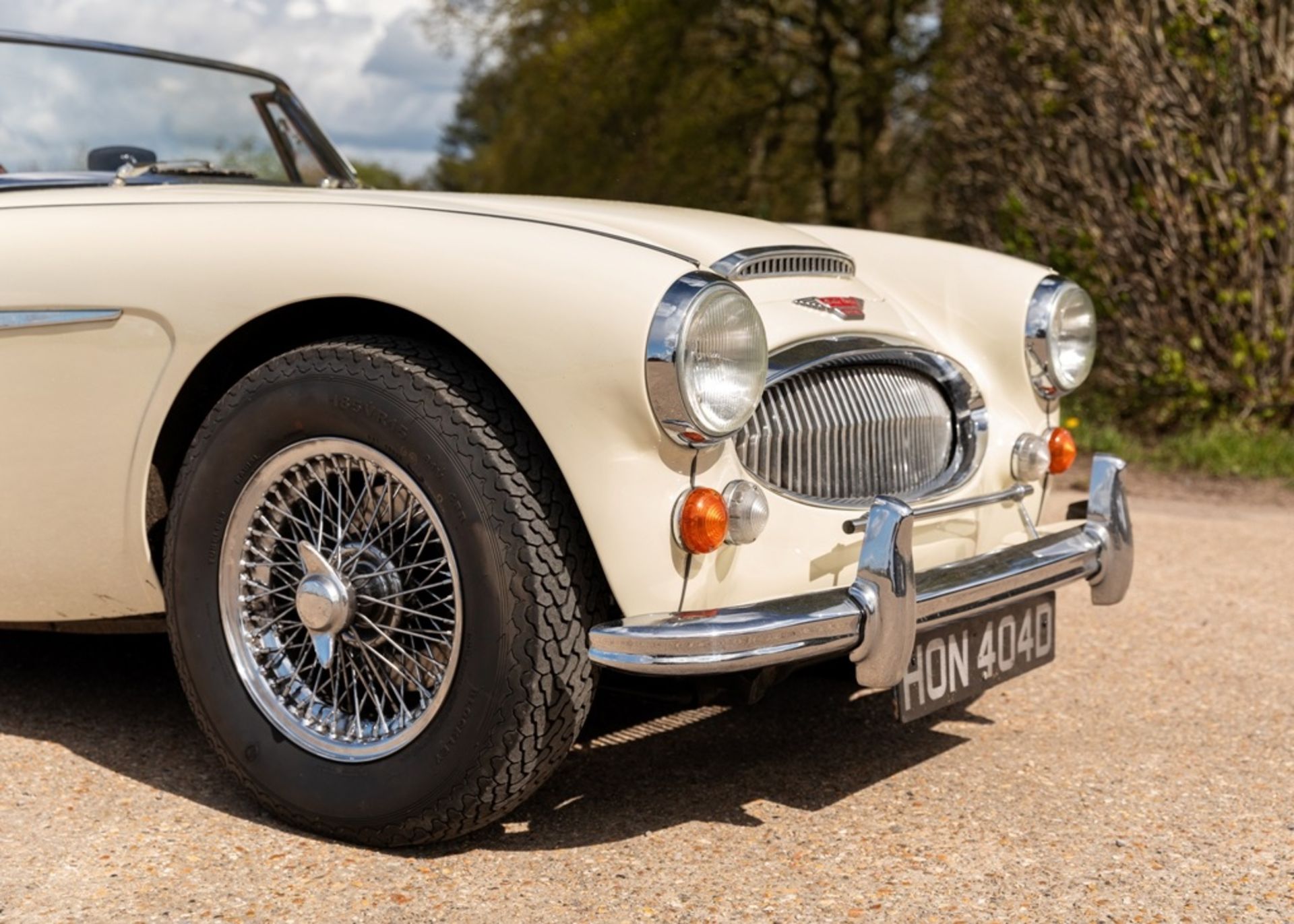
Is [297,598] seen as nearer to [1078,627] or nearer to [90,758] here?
[90,758]

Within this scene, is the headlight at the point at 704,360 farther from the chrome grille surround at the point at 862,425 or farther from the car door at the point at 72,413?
the car door at the point at 72,413

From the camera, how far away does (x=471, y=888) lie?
2387 millimetres

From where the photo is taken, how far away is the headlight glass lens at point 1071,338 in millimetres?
3336

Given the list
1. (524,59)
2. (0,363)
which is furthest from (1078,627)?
(524,59)

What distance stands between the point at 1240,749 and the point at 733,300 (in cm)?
171

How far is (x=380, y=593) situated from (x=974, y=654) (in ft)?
3.89

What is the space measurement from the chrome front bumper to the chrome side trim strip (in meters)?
1.19

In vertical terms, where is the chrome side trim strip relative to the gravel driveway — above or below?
above

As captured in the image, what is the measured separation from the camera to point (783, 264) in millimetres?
2908

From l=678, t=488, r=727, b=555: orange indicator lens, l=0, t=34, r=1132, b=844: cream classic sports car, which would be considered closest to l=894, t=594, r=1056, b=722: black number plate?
l=0, t=34, r=1132, b=844: cream classic sports car

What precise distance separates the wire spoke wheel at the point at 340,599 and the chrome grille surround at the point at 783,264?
740mm

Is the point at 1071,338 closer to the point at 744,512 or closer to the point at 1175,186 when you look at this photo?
the point at 744,512

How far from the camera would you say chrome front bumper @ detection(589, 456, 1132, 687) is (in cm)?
228

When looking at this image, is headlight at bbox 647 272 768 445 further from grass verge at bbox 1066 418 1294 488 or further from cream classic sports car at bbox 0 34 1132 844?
grass verge at bbox 1066 418 1294 488
